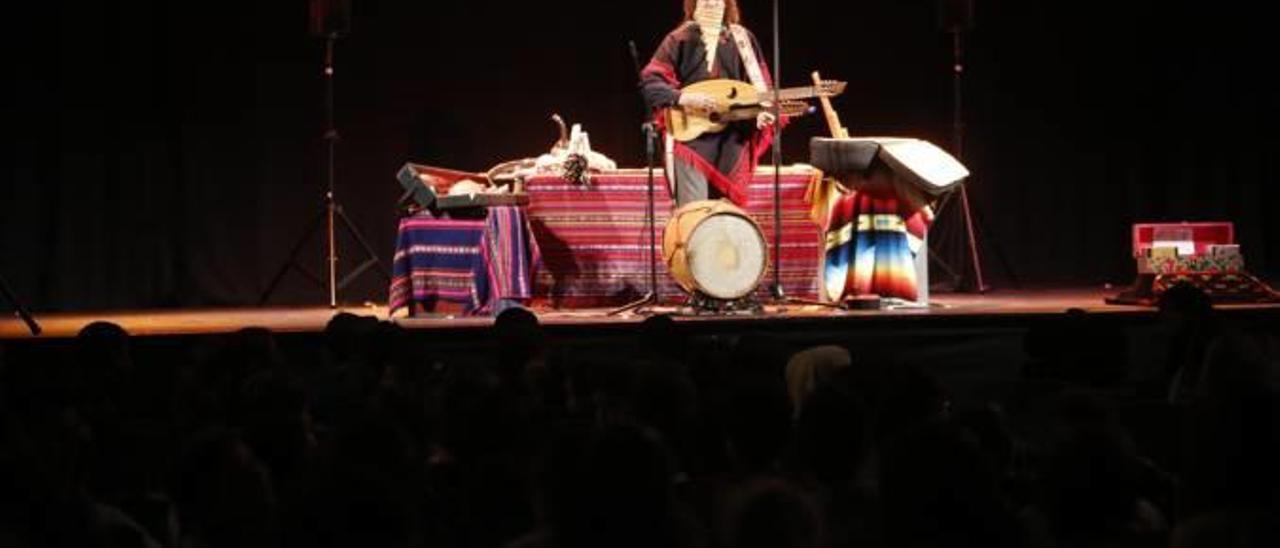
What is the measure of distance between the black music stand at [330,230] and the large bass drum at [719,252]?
240 centimetres

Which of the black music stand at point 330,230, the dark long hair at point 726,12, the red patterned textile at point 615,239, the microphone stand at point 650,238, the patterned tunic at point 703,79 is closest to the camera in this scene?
the microphone stand at point 650,238

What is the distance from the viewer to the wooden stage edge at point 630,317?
7465 mm

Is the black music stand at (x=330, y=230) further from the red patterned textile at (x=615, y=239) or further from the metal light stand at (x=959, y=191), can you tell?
the metal light stand at (x=959, y=191)

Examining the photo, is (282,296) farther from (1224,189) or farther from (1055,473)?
(1055,473)

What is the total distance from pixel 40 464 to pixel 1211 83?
10.7 m

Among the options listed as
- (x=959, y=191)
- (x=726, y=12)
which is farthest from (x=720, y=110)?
(x=959, y=191)

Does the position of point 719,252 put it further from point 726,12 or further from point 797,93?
point 726,12

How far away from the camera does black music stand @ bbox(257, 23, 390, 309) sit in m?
9.90

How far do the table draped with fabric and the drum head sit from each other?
116cm

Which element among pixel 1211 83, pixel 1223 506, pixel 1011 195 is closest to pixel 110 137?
pixel 1011 195

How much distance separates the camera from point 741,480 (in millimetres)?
3098

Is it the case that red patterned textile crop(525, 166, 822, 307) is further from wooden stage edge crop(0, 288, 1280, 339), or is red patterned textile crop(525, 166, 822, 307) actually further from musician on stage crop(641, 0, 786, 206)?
musician on stage crop(641, 0, 786, 206)

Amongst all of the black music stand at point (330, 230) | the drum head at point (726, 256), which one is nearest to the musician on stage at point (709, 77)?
the drum head at point (726, 256)

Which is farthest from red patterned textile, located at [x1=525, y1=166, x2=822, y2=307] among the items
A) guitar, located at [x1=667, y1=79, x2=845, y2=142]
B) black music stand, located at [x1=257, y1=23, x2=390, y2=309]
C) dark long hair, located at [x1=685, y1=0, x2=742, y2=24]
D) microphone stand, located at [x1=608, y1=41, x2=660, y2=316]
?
black music stand, located at [x1=257, y1=23, x2=390, y2=309]
